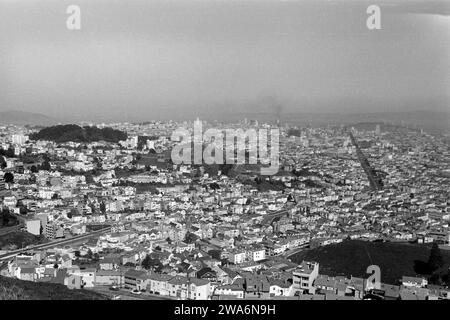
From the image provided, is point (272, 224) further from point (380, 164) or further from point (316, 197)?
point (380, 164)

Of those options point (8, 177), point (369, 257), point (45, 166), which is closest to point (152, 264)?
point (369, 257)

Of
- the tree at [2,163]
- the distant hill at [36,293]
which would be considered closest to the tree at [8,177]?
the tree at [2,163]

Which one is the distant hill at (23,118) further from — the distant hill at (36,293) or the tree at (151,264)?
the distant hill at (36,293)

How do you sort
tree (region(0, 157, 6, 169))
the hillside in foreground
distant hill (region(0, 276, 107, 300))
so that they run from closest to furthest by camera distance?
distant hill (region(0, 276, 107, 300)) < the hillside in foreground < tree (region(0, 157, 6, 169))

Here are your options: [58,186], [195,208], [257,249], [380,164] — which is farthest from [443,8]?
[58,186]

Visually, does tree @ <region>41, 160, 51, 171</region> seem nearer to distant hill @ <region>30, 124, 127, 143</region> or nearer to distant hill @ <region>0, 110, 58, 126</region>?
distant hill @ <region>30, 124, 127, 143</region>

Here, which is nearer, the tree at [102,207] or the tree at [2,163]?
the tree at [102,207]

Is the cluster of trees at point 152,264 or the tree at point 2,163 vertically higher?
the tree at point 2,163

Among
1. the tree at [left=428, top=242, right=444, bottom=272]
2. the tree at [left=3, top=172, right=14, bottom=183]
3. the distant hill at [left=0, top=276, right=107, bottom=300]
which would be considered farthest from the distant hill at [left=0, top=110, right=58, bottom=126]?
the tree at [left=428, top=242, right=444, bottom=272]
